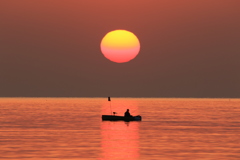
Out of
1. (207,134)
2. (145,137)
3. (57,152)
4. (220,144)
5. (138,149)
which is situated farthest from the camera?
(207,134)

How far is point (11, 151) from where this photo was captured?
153 feet

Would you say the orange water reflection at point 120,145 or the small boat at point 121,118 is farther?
the small boat at point 121,118

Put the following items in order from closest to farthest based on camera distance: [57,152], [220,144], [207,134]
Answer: [57,152]
[220,144]
[207,134]

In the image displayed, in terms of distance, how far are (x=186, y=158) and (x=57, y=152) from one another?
10.6 metres

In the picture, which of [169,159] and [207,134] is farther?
[207,134]

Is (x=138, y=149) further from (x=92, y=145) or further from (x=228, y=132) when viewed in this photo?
(x=228, y=132)

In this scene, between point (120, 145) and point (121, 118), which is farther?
point (121, 118)

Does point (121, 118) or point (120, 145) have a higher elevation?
point (120, 145)

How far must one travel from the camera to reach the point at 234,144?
177 ft

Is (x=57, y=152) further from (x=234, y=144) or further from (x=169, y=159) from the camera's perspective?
(x=234, y=144)

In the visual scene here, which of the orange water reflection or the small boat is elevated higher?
the orange water reflection

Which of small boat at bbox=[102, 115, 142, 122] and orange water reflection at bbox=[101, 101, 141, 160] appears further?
small boat at bbox=[102, 115, 142, 122]

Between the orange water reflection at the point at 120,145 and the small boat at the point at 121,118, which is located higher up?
the orange water reflection at the point at 120,145

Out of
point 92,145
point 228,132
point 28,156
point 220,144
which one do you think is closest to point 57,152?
point 28,156
